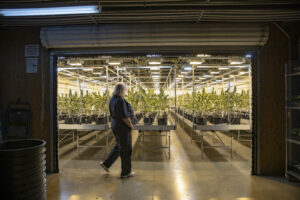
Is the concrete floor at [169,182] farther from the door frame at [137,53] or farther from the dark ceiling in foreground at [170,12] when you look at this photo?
the dark ceiling in foreground at [170,12]

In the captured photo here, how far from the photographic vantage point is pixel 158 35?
10.2ft

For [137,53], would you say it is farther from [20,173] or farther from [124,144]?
[20,173]

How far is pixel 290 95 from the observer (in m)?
3.16

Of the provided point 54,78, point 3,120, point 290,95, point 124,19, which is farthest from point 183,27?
point 3,120

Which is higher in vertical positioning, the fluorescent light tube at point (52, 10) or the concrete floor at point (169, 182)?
the fluorescent light tube at point (52, 10)

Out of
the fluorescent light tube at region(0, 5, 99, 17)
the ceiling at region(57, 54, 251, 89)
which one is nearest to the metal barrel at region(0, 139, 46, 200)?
the fluorescent light tube at region(0, 5, 99, 17)

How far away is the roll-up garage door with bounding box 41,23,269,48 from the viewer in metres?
3.10

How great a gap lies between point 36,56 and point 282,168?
4609 millimetres

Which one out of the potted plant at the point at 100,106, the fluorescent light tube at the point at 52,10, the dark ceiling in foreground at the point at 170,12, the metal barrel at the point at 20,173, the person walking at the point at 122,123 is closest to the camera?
the metal barrel at the point at 20,173

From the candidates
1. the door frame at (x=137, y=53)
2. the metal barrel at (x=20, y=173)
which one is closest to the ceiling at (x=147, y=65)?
the door frame at (x=137, y=53)

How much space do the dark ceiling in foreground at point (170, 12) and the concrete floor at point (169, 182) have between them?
250cm

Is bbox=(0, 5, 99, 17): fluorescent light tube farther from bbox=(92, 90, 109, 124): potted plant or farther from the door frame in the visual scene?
bbox=(92, 90, 109, 124): potted plant

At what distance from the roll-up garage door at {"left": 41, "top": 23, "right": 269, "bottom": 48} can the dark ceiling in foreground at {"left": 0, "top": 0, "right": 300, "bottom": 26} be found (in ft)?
0.30

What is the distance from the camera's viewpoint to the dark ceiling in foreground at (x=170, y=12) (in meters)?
2.53
